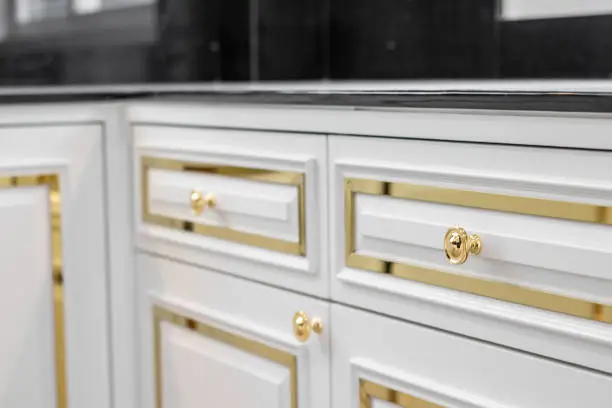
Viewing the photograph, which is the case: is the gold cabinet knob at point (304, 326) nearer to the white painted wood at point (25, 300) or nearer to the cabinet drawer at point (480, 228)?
the cabinet drawer at point (480, 228)

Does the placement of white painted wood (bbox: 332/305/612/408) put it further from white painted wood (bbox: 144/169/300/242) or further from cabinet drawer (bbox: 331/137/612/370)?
white painted wood (bbox: 144/169/300/242)

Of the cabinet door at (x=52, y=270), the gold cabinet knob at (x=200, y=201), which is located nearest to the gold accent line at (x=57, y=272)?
the cabinet door at (x=52, y=270)

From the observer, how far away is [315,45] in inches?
70.7

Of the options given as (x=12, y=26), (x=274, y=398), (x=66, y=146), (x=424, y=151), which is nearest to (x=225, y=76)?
(x=12, y=26)

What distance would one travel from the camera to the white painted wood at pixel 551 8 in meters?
1.29

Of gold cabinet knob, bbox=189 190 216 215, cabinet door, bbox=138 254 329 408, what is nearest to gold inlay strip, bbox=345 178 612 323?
cabinet door, bbox=138 254 329 408

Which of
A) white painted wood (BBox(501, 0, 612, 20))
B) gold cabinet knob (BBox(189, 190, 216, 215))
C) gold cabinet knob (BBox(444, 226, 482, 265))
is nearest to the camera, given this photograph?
gold cabinet knob (BBox(444, 226, 482, 265))

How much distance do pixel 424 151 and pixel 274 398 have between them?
A: 377 millimetres

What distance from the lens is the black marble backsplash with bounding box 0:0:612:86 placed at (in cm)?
138

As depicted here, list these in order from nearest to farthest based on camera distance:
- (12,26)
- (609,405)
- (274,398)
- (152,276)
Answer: (609,405)
(274,398)
(152,276)
(12,26)

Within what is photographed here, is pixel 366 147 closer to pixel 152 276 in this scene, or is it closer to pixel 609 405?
pixel 609 405

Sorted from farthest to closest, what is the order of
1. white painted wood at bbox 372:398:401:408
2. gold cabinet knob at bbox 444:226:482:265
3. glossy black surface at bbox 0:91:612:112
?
white painted wood at bbox 372:398:401:408 < gold cabinet knob at bbox 444:226:482:265 < glossy black surface at bbox 0:91:612:112

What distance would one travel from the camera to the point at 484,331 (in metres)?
0.87

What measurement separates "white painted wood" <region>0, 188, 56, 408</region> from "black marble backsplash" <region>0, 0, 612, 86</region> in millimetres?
361
